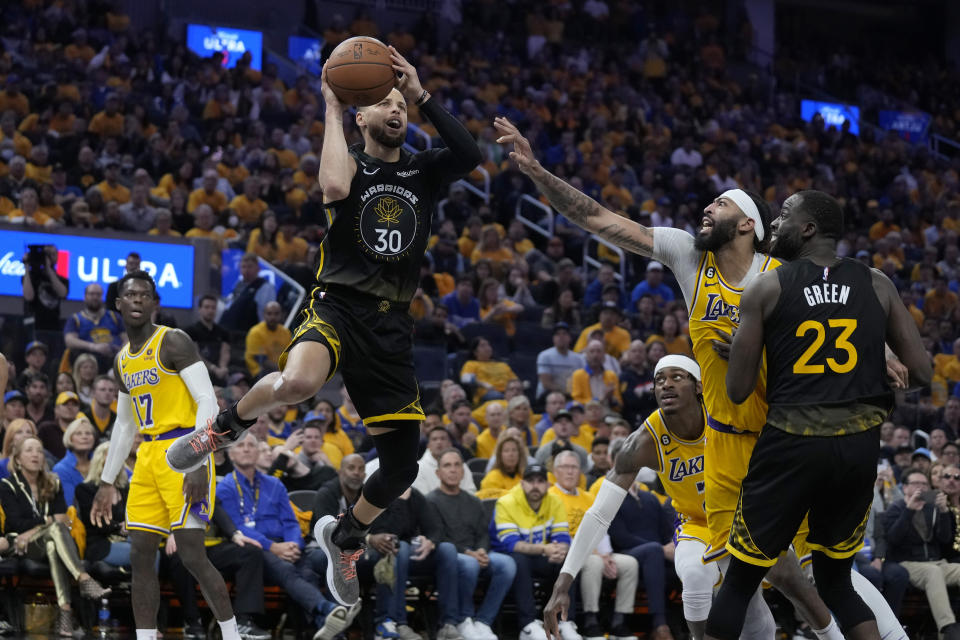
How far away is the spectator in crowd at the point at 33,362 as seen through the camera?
39.0 ft

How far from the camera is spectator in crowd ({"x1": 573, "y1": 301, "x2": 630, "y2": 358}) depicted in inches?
612

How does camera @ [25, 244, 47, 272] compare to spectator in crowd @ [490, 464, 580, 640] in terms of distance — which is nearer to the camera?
spectator in crowd @ [490, 464, 580, 640]

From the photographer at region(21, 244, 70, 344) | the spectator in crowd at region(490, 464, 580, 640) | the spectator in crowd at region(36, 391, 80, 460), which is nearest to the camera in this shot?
the spectator in crowd at region(490, 464, 580, 640)

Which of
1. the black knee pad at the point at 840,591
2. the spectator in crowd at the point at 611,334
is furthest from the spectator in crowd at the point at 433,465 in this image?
the black knee pad at the point at 840,591

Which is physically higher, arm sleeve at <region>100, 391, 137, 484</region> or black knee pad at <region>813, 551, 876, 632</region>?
arm sleeve at <region>100, 391, 137, 484</region>

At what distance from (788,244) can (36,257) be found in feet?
31.1

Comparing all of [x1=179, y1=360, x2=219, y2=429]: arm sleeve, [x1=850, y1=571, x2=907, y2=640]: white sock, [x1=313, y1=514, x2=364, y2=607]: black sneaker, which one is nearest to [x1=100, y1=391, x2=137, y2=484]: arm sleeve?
[x1=179, y1=360, x2=219, y2=429]: arm sleeve

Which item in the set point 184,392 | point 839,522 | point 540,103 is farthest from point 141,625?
point 540,103

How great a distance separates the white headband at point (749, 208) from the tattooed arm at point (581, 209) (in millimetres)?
441

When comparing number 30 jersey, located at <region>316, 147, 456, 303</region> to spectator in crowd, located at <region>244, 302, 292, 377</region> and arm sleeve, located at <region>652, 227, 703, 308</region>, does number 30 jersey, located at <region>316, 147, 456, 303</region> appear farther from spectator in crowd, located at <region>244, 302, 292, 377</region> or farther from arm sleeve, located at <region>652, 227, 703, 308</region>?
spectator in crowd, located at <region>244, 302, 292, 377</region>

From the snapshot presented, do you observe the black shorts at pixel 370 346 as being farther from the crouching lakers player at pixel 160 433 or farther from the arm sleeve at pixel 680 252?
the crouching lakers player at pixel 160 433

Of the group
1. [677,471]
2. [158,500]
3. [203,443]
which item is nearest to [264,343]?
[158,500]

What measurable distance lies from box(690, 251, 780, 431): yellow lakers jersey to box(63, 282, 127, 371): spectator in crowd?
765 cm

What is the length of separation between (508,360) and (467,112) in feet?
25.0
